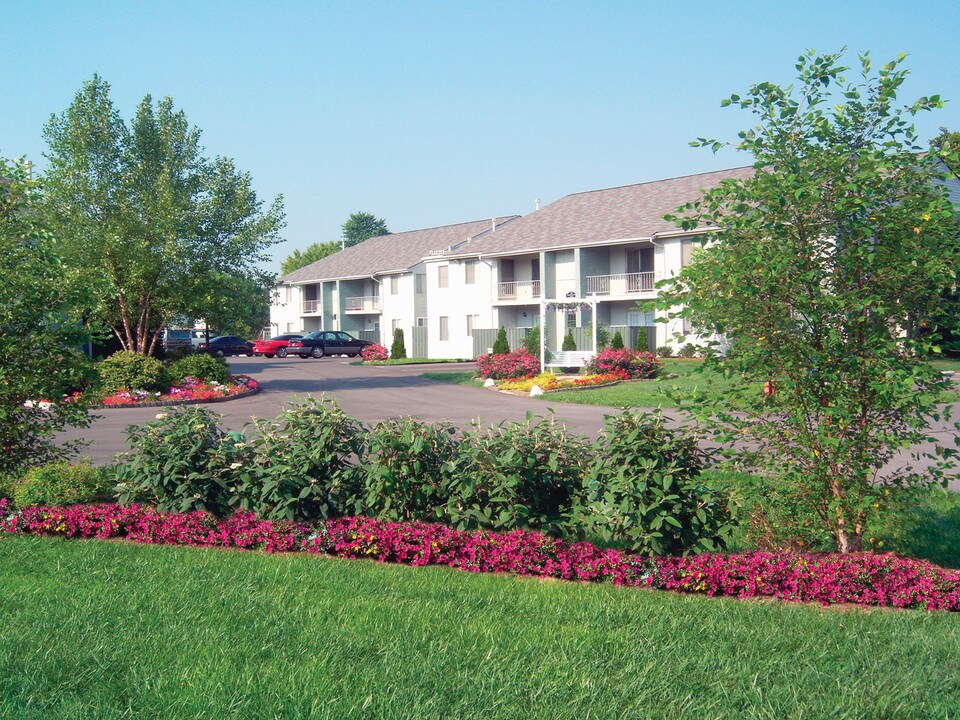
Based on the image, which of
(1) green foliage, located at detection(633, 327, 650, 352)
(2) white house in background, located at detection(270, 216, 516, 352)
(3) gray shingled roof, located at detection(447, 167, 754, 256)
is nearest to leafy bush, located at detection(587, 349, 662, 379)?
(1) green foliage, located at detection(633, 327, 650, 352)

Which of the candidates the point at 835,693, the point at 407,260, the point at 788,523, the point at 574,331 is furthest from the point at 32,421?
the point at 407,260

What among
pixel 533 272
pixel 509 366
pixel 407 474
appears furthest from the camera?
pixel 533 272

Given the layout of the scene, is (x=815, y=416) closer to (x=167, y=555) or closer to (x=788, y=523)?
(x=788, y=523)

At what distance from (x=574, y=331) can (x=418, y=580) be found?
112ft

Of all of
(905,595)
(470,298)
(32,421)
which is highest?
(470,298)

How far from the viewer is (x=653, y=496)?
598 cm

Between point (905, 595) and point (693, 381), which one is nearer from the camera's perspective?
point (905, 595)

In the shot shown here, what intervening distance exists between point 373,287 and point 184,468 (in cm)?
5247

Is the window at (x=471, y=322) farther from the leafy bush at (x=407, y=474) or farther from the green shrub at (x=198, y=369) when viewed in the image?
the leafy bush at (x=407, y=474)

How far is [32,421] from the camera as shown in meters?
8.67

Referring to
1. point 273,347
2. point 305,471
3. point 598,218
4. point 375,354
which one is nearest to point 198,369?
point 305,471

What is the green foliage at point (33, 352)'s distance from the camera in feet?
26.7

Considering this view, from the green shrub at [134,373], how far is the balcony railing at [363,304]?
33356 millimetres

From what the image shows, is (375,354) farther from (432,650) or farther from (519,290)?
(432,650)
